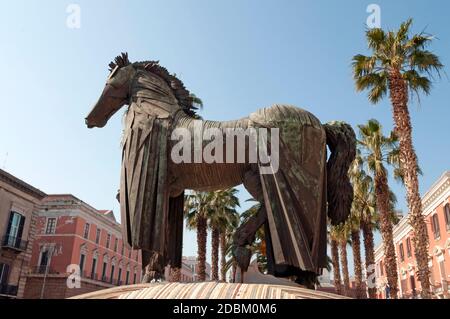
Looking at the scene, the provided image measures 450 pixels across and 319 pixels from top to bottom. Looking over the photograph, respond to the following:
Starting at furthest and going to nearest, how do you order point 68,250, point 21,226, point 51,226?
point 51,226 → point 68,250 → point 21,226

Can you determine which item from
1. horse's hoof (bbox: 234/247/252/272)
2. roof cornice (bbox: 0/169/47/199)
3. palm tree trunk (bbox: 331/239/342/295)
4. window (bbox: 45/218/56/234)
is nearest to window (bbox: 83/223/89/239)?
window (bbox: 45/218/56/234)

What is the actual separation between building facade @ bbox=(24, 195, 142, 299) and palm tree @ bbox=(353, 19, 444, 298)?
27412 mm

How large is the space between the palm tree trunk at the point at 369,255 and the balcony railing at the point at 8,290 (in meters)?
23.8

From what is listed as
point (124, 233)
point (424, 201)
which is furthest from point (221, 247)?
point (124, 233)

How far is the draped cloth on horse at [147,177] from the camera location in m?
4.14

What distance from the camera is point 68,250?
4112 cm

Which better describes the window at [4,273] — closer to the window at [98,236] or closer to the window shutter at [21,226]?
the window shutter at [21,226]

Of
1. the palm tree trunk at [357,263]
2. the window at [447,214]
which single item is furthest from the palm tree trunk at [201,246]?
the window at [447,214]

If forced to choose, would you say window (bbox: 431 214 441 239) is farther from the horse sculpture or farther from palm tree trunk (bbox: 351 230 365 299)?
the horse sculpture

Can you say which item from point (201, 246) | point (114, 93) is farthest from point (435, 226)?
point (114, 93)

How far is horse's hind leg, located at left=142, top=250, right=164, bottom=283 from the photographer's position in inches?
162

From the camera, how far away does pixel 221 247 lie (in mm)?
31422

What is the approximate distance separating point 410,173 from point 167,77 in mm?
11692

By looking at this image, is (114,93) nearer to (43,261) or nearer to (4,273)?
(4,273)
